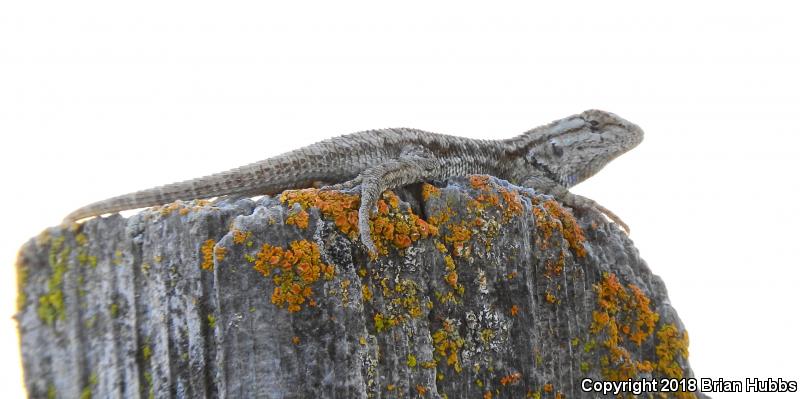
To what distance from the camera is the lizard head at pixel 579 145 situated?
24.4 ft

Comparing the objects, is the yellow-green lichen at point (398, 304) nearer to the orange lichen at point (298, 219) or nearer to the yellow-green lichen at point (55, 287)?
the orange lichen at point (298, 219)

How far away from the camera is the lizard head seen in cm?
743

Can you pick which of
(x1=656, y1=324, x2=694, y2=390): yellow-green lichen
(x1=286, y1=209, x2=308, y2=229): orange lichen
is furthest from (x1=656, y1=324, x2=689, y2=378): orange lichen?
(x1=286, y1=209, x2=308, y2=229): orange lichen

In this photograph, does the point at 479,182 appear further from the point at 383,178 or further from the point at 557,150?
the point at 557,150

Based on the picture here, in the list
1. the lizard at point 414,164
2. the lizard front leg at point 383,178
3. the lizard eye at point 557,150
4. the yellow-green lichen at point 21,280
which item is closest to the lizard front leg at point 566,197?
the lizard at point 414,164

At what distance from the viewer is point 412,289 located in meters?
4.94

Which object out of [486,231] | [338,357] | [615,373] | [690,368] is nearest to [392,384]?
[338,357]

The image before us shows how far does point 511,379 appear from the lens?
5.15 metres

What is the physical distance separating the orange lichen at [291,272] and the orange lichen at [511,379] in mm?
1571

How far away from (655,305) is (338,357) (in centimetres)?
292

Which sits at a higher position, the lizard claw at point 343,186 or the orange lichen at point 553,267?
the lizard claw at point 343,186

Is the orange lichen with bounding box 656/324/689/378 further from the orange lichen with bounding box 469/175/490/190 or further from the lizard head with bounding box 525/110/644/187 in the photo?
the lizard head with bounding box 525/110/644/187

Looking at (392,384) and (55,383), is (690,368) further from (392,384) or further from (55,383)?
(55,383)

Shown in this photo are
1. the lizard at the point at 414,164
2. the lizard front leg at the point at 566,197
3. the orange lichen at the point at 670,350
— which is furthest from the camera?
the lizard front leg at the point at 566,197
